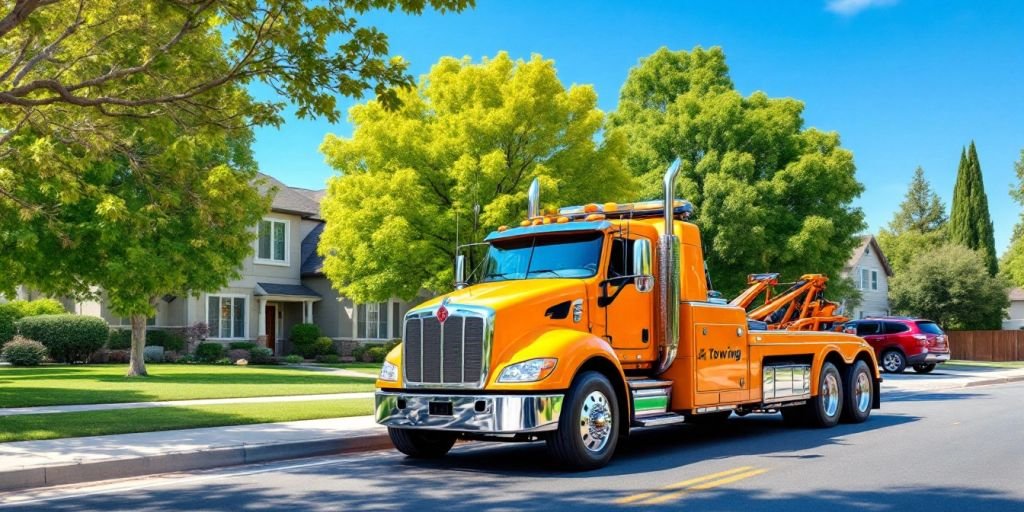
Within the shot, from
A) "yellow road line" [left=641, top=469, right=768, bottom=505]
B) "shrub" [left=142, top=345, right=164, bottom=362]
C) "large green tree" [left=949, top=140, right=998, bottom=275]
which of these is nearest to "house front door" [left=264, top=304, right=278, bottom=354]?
"shrub" [left=142, top=345, right=164, bottom=362]

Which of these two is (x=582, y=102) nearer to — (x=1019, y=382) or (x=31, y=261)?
(x=31, y=261)

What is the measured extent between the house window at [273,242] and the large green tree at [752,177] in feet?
47.5

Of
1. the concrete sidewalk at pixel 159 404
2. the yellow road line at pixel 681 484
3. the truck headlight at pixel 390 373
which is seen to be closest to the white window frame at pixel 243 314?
the concrete sidewalk at pixel 159 404

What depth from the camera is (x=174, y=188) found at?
20.0 meters

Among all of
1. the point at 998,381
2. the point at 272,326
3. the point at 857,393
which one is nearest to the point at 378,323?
the point at 272,326

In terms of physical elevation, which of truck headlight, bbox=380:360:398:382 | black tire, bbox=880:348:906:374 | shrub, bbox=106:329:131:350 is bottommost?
black tire, bbox=880:348:906:374

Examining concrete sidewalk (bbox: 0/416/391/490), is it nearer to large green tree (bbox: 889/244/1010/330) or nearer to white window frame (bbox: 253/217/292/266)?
white window frame (bbox: 253/217/292/266)

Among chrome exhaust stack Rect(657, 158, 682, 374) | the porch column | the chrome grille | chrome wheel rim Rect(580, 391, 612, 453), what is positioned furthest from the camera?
the porch column

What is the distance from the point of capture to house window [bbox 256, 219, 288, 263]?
38.1 meters

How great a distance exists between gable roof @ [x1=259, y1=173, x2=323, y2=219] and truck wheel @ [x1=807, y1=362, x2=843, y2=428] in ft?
85.8

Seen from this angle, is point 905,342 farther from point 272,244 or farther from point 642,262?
point 642,262

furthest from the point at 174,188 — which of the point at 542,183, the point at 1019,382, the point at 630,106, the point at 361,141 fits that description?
the point at 1019,382

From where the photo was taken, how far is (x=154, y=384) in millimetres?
22062

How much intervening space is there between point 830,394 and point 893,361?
68.0 ft
